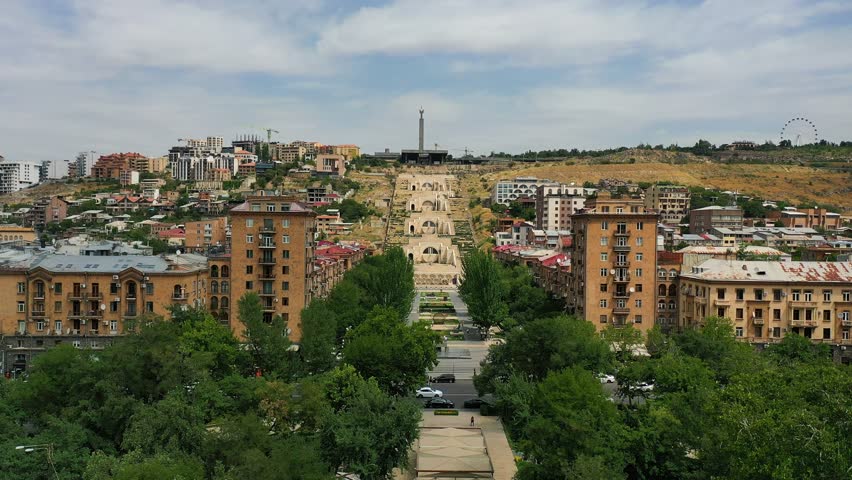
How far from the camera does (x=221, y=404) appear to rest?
140 ft

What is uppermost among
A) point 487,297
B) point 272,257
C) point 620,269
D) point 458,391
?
point 272,257

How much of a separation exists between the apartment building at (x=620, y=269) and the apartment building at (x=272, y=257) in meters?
23.6

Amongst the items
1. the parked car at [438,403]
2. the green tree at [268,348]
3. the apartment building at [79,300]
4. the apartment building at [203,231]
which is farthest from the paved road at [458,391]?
the apartment building at [203,231]

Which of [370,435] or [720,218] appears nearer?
[370,435]

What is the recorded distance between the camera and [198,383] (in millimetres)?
43375

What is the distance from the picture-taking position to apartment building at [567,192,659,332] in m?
67.5

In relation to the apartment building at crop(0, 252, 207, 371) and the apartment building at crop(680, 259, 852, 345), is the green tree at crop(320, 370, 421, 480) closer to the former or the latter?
the apartment building at crop(0, 252, 207, 371)

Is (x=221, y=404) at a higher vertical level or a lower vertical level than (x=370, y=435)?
higher

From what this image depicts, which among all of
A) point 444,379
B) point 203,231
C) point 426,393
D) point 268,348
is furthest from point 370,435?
point 203,231

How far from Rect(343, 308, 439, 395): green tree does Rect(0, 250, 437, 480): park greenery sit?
A: 0.07 metres

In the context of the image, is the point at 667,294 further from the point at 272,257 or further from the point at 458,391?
the point at 272,257

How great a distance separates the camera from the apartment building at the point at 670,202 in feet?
566

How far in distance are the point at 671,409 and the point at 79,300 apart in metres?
47.8

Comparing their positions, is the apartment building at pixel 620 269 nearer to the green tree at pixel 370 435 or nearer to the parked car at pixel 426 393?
the parked car at pixel 426 393
